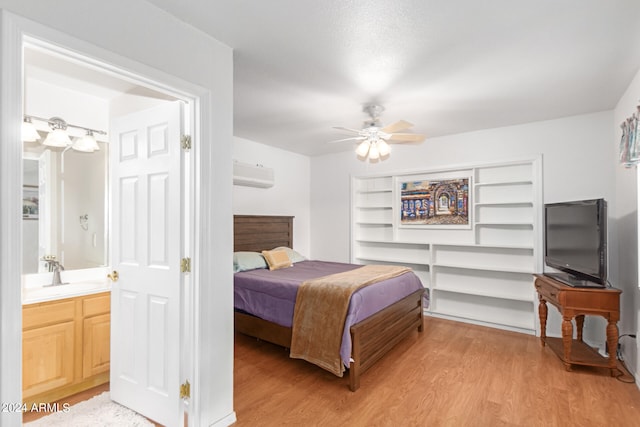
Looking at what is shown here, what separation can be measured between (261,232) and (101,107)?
248 centimetres

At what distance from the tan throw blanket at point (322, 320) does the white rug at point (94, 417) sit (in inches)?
48.9

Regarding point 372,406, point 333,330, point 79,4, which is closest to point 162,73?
point 79,4

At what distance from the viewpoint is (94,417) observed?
218cm

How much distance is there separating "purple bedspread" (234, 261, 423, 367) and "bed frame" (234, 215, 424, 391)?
67 mm

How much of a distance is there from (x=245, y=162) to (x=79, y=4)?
328cm

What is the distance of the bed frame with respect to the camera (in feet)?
8.77

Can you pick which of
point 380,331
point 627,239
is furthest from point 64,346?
point 627,239

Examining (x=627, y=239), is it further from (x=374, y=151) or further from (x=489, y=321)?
(x=374, y=151)

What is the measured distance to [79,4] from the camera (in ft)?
4.77

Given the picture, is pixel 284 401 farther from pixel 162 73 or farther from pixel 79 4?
pixel 79 4

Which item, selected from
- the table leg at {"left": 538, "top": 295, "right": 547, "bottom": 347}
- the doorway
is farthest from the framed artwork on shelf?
the doorway

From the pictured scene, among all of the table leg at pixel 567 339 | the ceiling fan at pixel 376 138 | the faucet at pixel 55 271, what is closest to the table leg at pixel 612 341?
the table leg at pixel 567 339

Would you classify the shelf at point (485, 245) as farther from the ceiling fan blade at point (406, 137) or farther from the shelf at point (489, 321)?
the ceiling fan blade at point (406, 137)

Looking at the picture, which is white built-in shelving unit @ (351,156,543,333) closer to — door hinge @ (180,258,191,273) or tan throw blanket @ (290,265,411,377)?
tan throw blanket @ (290,265,411,377)
